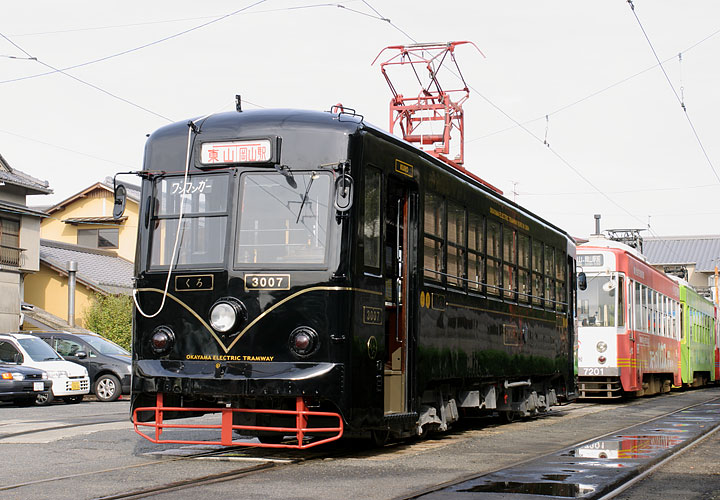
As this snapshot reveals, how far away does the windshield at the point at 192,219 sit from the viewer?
32.8ft

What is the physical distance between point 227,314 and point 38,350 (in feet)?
46.2

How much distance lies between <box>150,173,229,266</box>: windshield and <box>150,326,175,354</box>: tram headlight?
2.15ft

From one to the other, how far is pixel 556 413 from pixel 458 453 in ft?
28.8

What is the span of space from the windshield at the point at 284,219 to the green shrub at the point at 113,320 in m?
27.1

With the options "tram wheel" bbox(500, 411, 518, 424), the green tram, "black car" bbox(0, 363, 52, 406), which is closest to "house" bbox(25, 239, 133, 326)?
"black car" bbox(0, 363, 52, 406)

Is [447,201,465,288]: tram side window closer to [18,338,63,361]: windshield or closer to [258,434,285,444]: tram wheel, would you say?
[258,434,285,444]: tram wheel

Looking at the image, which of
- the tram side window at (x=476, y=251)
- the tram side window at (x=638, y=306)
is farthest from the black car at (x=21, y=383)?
the tram side window at (x=638, y=306)

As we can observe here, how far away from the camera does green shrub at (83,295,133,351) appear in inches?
1430

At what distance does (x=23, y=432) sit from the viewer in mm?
13562

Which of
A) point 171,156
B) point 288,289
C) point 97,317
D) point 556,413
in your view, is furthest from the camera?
point 97,317

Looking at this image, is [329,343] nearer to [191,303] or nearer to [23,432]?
[191,303]

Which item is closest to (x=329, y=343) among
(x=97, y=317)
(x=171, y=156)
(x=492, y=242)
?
(x=171, y=156)

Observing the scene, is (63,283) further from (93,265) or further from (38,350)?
(38,350)

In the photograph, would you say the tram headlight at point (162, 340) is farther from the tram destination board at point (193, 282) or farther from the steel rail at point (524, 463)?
the steel rail at point (524, 463)
